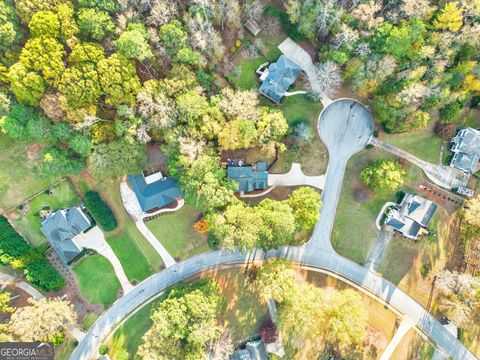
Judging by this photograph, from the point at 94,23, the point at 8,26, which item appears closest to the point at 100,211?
the point at 94,23

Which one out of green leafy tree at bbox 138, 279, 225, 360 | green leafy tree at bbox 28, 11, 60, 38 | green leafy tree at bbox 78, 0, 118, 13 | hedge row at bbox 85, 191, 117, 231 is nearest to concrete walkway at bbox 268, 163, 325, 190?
Answer: green leafy tree at bbox 138, 279, 225, 360

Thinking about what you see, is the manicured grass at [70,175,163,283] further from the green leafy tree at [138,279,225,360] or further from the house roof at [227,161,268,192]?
the house roof at [227,161,268,192]

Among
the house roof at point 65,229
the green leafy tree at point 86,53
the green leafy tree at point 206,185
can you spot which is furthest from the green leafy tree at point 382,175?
the house roof at point 65,229

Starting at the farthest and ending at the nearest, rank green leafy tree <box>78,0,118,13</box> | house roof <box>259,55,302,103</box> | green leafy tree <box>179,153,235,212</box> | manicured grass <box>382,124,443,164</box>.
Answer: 1. manicured grass <box>382,124,443,164</box>
2. house roof <box>259,55,302,103</box>
3. green leafy tree <box>179,153,235,212</box>
4. green leafy tree <box>78,0,118,13</box>

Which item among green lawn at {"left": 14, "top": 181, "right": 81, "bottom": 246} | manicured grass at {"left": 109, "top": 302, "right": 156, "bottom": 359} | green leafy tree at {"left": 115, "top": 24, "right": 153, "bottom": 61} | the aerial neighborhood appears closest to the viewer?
green leafy tree at {"left": 115, "top": 24, "right": 153, "bottom": 61}

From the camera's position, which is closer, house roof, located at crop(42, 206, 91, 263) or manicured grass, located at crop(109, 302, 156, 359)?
house roof, located at crop(42, 206, 91, 263)

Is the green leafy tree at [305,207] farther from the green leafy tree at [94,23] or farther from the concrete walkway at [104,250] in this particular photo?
the green leafy tree at [94,23]

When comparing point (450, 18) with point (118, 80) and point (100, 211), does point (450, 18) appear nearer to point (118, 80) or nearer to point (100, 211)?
point (118, 80)
